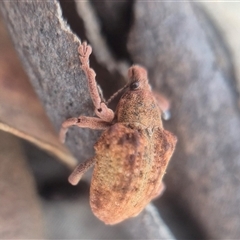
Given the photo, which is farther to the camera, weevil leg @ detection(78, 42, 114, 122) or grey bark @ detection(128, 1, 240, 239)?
grey bark @ detection(128, 1, 240, 239)

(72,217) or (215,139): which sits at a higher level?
(215,139)

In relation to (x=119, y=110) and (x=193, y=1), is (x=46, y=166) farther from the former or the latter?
(x=193, y=1)

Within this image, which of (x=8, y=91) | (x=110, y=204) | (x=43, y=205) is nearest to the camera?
(x=110, y=204)

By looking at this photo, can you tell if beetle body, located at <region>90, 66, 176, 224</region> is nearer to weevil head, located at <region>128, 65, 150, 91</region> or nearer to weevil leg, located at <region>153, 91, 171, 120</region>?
weevil head, located at <region>128, 65, 150, 91</region>

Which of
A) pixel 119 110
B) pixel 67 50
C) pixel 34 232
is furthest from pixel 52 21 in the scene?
pixel 34 232

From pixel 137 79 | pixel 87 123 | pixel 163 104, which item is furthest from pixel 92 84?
pixel 163 104

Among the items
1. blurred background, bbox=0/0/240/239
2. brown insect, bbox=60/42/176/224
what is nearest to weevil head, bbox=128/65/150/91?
brown insect, bbox=60/42/176/224

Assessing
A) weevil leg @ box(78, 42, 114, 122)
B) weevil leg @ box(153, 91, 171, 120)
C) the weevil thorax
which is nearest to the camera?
weevil leg @ box(78, 42, 114, 122)

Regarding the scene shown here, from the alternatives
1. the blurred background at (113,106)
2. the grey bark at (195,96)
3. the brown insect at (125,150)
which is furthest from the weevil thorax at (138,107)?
the grey bark at (195,96)
